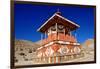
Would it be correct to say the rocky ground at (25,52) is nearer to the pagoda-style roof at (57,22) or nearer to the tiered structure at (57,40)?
the tiered structure at (57,40)

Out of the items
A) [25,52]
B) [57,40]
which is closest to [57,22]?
[57,40]

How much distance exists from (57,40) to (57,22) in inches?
8.1

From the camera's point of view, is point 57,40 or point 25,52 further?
point 57,40

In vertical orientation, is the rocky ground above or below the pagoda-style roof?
below

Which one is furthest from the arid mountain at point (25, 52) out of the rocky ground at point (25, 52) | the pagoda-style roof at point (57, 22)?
the pagoda-style roof at point (57, 22)

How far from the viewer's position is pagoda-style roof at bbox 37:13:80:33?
2.12 metres

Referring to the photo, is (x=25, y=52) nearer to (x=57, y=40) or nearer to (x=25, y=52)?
(x=25, y=52)

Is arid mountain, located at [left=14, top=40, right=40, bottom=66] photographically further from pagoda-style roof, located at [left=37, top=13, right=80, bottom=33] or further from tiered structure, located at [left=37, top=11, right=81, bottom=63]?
pagoda-style roof, located at [left=37, top=13, right=80, bottom=33]

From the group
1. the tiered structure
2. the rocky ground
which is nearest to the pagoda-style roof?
the tiered structure

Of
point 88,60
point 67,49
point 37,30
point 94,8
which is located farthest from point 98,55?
point 37,30

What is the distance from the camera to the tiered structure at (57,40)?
212cm

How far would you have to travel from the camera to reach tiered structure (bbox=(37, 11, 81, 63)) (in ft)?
6.97

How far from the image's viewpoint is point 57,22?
217cm

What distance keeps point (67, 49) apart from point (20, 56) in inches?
21.6
